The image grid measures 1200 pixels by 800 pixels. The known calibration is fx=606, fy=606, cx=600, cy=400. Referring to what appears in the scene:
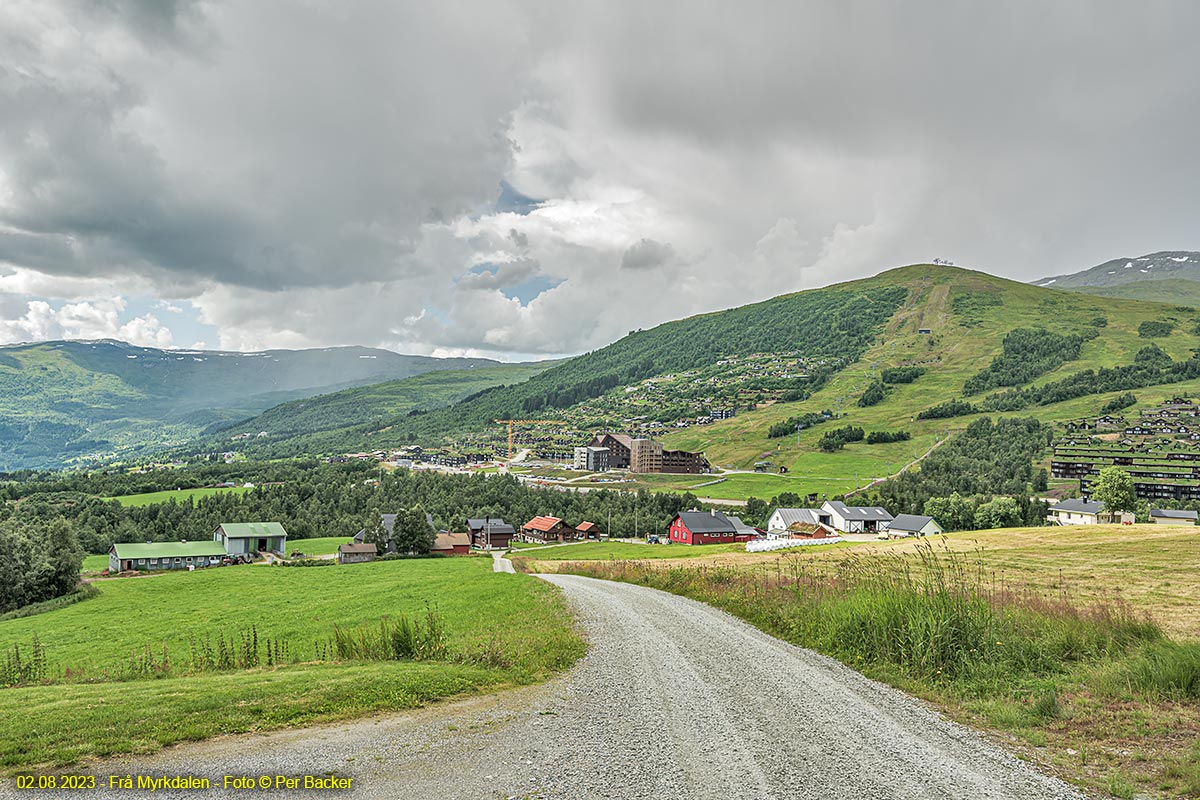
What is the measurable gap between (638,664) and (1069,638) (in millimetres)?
8705

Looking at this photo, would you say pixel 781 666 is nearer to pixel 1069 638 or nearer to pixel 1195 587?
pixel 1069 638

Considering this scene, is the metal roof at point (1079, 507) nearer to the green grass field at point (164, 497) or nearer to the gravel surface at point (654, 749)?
the gravel surface at point (654, 749)

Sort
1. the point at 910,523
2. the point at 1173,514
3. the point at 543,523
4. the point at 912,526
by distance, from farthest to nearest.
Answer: the point at 543,523, the point at 1173,514, the point at 910,523, the point at 912,526

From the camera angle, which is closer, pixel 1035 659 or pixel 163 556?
pixel 1035 659

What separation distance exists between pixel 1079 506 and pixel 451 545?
90.2 m

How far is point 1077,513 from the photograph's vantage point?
86.9 metres

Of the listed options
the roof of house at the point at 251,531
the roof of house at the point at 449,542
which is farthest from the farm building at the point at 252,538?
the roof of house at the point at 449,542

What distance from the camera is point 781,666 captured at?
12.2 meters

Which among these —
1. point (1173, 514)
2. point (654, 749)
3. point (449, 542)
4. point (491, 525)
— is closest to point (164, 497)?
point (491, 525)

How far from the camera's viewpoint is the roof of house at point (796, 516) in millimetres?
91875

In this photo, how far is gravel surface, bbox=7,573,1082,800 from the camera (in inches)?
275

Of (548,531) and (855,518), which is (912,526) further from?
(548,531)

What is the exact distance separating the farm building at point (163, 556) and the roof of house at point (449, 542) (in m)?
32.9

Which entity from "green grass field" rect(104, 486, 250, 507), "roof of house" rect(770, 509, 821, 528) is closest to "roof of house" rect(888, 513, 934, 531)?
"roof of house" rect(770, 509, 821, 528)
